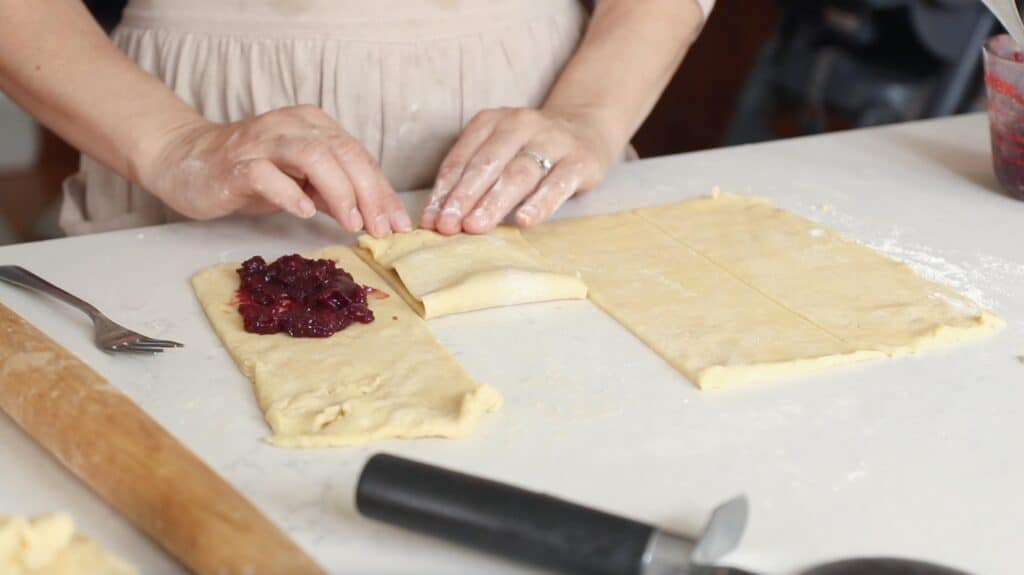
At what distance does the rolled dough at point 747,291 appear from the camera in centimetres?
116

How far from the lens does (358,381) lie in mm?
1096

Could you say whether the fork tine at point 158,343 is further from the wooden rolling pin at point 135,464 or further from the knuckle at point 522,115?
the knuckle at point 522,115

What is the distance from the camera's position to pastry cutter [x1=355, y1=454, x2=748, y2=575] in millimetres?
785

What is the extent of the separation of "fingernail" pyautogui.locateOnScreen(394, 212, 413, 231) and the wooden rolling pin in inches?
17.4

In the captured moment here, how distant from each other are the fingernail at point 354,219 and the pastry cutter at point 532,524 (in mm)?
554

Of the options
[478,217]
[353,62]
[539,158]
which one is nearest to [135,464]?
[478,217]

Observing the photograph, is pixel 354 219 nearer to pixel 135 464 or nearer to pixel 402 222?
Answer: pixel 402 222

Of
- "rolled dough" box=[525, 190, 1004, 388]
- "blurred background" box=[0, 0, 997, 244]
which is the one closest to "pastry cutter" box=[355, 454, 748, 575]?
"rolled dough" box=[525, 190, 1004, 388]

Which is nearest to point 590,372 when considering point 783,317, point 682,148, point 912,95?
point 783,317

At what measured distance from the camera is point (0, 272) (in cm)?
128

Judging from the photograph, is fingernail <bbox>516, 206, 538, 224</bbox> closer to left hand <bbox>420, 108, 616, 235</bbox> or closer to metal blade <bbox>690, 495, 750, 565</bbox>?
left hand <bbox>420, 108, 616, 235</bbox>

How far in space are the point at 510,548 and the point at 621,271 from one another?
0.58 meters

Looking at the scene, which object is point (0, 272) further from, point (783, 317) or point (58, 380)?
point (783, 317)

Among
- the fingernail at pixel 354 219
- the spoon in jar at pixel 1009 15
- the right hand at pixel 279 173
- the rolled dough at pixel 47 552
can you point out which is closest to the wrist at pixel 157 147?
the right hand at pixel 279 173
